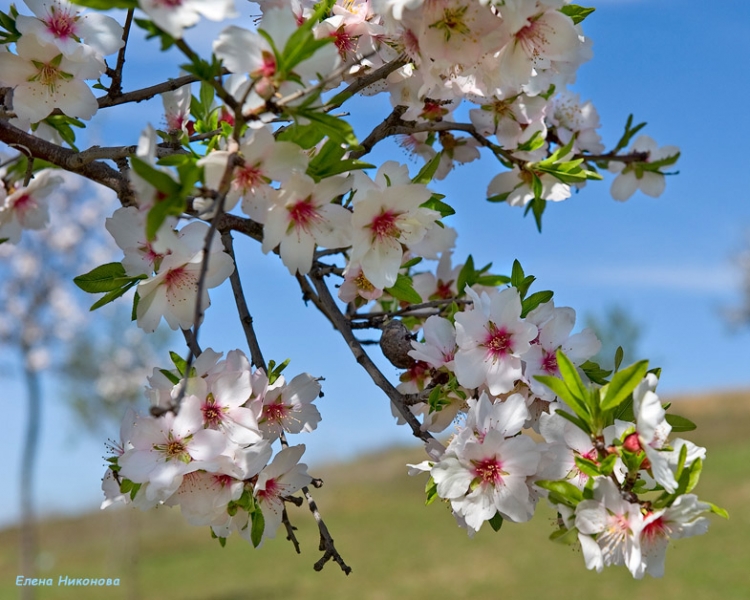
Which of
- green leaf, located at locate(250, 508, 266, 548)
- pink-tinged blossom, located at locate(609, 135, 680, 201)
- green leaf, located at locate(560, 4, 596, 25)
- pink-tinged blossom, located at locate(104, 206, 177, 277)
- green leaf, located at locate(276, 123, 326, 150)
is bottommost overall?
green leaf, located at locate(250, 508, 266, 548)

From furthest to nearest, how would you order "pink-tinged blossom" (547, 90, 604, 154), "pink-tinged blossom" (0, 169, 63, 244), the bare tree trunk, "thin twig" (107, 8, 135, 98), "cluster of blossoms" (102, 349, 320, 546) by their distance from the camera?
the bare tree trunk
"pink-tinged blossom" (0, 169, 63, 244)
"pink-tinged blossom" (547, 90, 604, 154)
"thin twig" (107, 8, 135, 98)
"cluster of blossoms" (102, 349, 320, 546)

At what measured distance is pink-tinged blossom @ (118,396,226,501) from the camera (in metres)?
1.10

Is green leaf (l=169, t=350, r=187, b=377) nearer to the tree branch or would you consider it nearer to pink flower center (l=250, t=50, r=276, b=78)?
the tree branch

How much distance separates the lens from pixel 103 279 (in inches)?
47.2

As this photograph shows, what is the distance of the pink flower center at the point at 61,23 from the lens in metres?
1.30

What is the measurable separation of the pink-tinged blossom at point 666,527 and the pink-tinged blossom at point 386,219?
0.48 m

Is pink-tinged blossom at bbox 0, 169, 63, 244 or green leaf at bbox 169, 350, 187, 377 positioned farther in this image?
pink-tinged blossom at bbox 0, 169, 63, 244

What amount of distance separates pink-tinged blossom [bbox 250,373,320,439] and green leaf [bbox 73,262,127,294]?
29 cm

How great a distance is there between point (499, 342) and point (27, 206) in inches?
51.4

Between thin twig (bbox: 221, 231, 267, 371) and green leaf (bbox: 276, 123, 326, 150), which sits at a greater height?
thin twig (bbox: 221, 231, 267, 371)

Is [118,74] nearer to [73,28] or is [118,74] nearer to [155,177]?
[73,28]

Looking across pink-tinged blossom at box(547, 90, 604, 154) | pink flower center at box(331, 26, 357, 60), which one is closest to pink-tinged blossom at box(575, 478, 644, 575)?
pink flower center at box(331, 26, 357, 60)

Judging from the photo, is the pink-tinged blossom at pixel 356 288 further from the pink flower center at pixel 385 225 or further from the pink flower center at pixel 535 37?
the pink flower center at pixel 535 37

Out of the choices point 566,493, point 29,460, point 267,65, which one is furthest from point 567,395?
point 29,460
